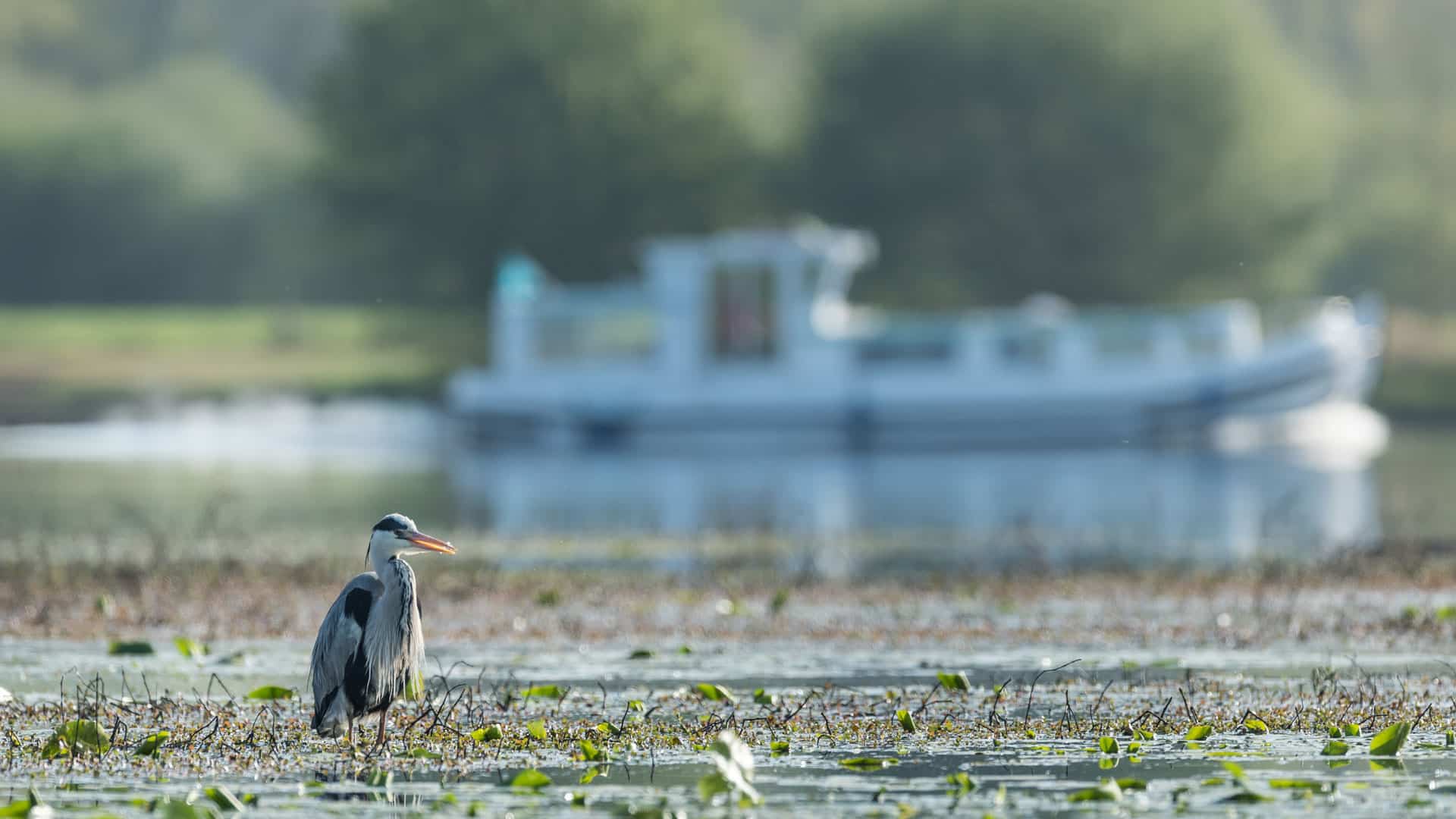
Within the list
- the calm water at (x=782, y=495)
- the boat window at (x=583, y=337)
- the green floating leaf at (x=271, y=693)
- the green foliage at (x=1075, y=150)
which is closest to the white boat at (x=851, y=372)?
the boat window at (x=583, y=337)

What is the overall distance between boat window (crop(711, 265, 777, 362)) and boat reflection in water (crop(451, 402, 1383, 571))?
474cm

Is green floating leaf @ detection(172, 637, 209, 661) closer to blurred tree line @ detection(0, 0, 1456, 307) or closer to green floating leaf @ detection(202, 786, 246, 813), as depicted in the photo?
green floating leaf @ detection(202, 786, 246, 813)

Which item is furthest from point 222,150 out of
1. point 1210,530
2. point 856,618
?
point 856,618

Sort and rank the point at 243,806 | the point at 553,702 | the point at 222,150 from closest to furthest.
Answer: the point at 243,806 → the point at 553,702 → the point at 222,150

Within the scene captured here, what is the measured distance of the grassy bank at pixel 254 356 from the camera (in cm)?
7856

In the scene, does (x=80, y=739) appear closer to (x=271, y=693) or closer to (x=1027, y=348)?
(x=271, y=693)

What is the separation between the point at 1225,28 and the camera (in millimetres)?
74812

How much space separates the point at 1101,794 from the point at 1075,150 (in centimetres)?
6498

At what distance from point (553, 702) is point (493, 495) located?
73.8ft

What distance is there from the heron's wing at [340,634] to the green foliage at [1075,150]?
63341mm

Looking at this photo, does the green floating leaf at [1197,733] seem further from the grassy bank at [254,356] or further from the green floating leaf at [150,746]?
the grassy bank at [254,356]

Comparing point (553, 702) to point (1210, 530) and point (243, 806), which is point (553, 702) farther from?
point (1210, 530)

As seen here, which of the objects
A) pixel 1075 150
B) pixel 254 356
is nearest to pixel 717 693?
pixel 1075 150

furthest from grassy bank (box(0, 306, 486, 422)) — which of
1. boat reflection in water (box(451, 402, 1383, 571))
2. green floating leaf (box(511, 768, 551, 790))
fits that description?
green floating leaf (box(511, 768, 551, 790))
